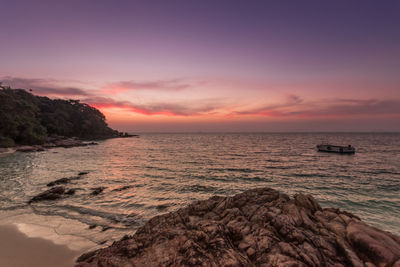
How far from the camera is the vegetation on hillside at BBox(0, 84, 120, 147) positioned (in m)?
51.3

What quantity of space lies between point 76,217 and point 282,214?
1298 centimetres

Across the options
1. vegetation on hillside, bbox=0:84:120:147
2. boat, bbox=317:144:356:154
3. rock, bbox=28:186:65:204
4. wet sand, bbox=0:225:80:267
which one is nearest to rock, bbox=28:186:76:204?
rock, bbox=28:186:65:204

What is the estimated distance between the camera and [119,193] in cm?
1644

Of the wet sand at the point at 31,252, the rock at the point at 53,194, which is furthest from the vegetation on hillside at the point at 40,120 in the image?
the wet sand at the point at 31,252

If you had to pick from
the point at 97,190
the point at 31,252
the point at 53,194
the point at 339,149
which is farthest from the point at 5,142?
the point at 339,149

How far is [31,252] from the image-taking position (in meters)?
7.20

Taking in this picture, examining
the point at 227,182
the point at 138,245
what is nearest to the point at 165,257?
the point at 138,245

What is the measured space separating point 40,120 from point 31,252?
336 feet

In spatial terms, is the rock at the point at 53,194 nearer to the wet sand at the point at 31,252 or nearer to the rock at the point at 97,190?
the rock at the point at 97,190

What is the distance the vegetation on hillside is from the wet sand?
192 ft

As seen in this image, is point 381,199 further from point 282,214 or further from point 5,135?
point 5,135

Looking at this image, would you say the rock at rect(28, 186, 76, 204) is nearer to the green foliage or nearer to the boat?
the green foliage

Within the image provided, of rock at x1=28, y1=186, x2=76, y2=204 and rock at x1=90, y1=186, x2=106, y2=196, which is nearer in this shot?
rock at x1=28, y1=186, x2=76, y2=204

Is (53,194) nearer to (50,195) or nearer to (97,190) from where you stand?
(50,195)
